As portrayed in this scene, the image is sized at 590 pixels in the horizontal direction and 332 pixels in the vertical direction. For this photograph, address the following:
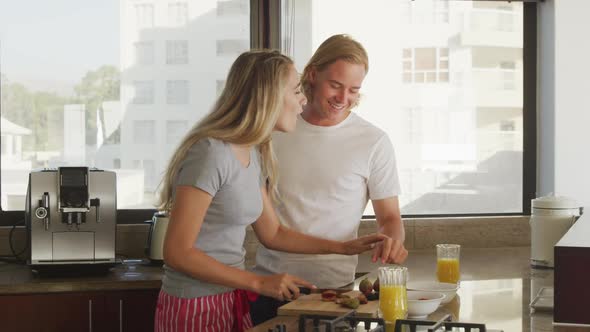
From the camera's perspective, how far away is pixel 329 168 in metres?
2.76

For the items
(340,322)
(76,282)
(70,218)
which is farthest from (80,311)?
(340,322)

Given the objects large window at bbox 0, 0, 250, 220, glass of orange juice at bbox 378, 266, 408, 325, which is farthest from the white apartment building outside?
glass of orange juice at bbox 378, 266, 408, 325

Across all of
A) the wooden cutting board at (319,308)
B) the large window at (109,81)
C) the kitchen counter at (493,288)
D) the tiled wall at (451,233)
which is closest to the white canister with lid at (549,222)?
the kitchen counter at (493,288)

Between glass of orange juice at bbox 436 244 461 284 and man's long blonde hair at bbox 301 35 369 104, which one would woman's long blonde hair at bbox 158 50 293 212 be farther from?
glass of orange juice at bbox 436 244 461 284

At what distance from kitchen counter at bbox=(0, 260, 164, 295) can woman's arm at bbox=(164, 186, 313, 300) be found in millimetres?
1096

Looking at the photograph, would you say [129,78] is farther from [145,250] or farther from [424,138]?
[424,138]

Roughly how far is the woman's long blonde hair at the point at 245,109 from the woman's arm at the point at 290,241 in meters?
0.33

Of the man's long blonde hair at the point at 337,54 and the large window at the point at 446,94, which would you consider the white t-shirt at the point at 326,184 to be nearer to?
the man's long blonde hair at the point at 337,54

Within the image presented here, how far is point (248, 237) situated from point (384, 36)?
1171 millimetres

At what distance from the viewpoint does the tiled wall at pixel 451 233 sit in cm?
386

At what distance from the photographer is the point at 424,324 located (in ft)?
6.48

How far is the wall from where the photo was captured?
13.5 ft

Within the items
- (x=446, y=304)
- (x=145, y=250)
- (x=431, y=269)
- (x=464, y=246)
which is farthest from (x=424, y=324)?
(x=464, y=246)

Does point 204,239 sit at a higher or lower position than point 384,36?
lower
